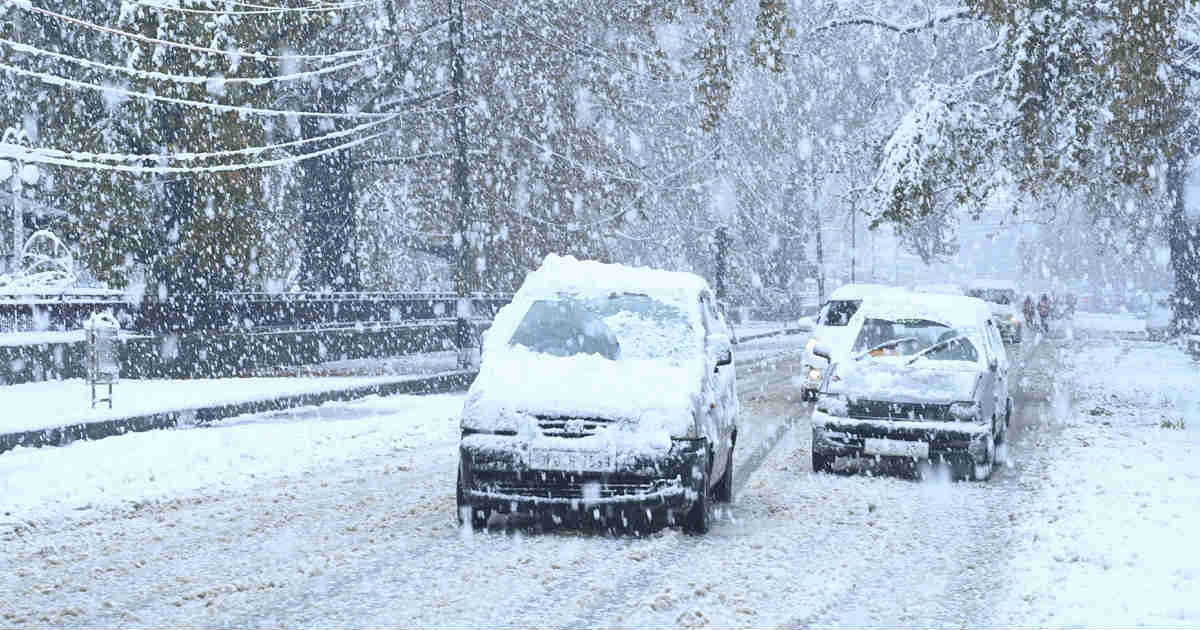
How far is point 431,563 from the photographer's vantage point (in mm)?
8242

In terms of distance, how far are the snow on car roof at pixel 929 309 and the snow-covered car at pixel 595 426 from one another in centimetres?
385

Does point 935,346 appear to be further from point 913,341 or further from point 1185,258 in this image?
point 1185,258

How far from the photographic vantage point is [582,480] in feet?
29.3

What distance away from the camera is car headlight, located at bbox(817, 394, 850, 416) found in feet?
40.7

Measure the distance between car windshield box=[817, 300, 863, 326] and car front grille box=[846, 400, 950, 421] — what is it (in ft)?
26.3

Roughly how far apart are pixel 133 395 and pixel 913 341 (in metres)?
12.2

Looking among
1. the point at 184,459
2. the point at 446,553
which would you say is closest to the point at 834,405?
the point at 446,553

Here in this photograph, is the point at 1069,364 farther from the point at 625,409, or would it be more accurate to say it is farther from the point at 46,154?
the point at 625,409

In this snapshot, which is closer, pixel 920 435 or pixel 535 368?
pixel 535 368

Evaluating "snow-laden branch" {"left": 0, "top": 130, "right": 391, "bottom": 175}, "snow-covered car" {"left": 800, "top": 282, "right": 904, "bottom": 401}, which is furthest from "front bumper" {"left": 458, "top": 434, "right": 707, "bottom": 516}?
"snow-laden branch" {"left": 0, "top": 130, "right": 391, "bottom": 175}

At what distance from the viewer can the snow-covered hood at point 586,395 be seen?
8953 millimetres

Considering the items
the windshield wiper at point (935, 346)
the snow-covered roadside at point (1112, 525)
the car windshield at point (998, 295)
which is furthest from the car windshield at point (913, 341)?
the car windshield at point (998, 295)

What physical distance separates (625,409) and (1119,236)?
84231mm

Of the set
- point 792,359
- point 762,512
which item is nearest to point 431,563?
point 762,512
